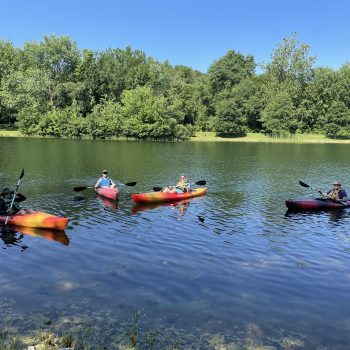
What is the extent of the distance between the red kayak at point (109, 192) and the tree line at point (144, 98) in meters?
66.7

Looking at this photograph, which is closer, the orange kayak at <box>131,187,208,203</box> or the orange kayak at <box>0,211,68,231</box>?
the orange kayak at <box>0,211,68,231</box>

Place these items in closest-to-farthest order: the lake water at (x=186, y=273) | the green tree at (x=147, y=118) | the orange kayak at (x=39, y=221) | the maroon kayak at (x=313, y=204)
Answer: the lake water at (x=186, y=273)
the orange kayak at (x=39, y=221)
the maroon kayak at (x=313, y=204)
the green tree at (x=147, y=118)

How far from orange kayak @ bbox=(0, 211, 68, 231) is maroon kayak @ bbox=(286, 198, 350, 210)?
13135 millimetres

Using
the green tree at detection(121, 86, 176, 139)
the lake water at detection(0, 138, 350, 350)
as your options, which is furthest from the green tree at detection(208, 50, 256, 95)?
the lake water at detection(0, 138, 350, 350)

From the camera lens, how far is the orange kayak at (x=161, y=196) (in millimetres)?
26062

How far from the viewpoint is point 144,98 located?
99.6 meters

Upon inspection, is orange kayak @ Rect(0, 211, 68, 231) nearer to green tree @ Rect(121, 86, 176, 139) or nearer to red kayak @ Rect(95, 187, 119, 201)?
red kayak @ Rect(95, 187, 119, 201)

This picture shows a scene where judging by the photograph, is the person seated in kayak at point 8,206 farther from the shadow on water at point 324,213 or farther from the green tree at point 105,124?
the green tree at point 105,124

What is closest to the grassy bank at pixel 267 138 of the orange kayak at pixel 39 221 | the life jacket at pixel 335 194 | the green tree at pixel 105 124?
the green tree at pixel 105 124

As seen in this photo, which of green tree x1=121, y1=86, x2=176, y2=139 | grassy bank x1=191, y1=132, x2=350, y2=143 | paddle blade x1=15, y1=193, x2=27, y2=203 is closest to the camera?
paddle blade x1=15, y1=193, x2=27, y2=203

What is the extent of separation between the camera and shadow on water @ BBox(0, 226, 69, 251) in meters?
17.5

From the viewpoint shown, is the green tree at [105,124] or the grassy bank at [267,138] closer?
the green tree at [105,124]

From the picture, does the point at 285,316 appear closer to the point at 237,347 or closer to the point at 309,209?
the point at 237,347

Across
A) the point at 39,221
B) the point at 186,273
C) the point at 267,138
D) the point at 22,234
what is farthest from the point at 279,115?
the point at 186,273
